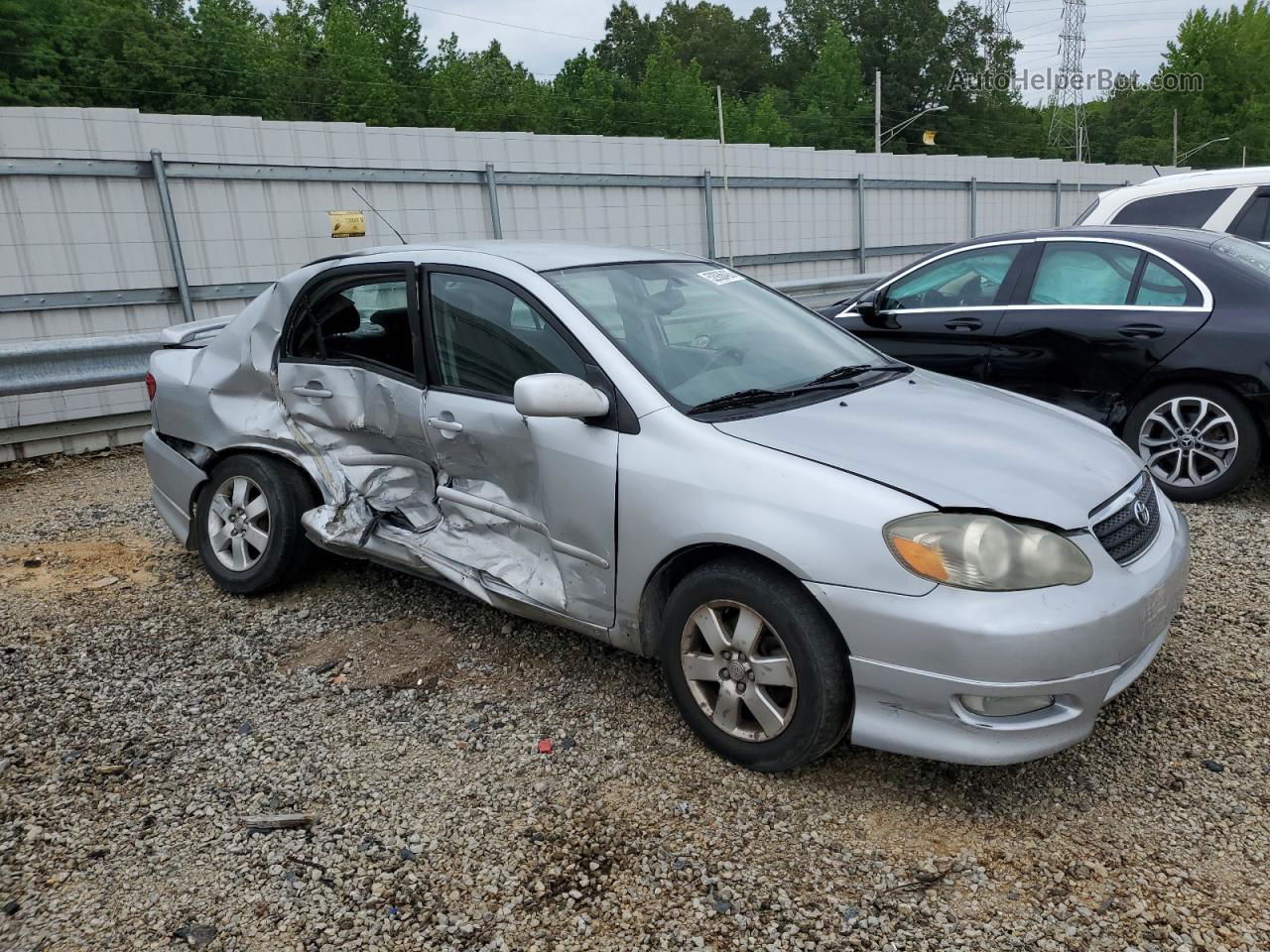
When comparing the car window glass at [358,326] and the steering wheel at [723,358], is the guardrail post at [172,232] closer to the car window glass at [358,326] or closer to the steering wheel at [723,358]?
the car window glass at [358,326]

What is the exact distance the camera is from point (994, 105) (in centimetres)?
7181

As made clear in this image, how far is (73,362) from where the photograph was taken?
22.6ft

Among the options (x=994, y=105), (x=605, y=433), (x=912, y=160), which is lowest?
(x=605, y=433)

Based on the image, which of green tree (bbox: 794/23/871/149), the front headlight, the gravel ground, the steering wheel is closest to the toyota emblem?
the front headlight

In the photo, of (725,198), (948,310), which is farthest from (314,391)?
(725,198)

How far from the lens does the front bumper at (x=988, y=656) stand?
2.49 metres

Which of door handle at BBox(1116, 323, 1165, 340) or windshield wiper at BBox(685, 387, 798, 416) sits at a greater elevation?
windshield wiper at BBox(685, 387, 798, 416)

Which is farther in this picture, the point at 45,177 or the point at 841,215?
the point at 841,215

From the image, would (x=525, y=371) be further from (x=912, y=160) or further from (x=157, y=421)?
(x=912, y=160)

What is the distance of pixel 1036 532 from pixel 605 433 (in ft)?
4.46

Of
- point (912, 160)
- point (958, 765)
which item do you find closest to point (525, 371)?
point (958, 765)

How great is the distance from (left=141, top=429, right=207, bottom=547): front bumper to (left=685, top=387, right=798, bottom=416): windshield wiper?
2676mm

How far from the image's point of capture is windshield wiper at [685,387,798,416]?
3.12 m

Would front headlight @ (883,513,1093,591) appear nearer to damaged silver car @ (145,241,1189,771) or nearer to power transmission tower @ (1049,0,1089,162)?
damaged silver car @ (145,241,1189,771)
